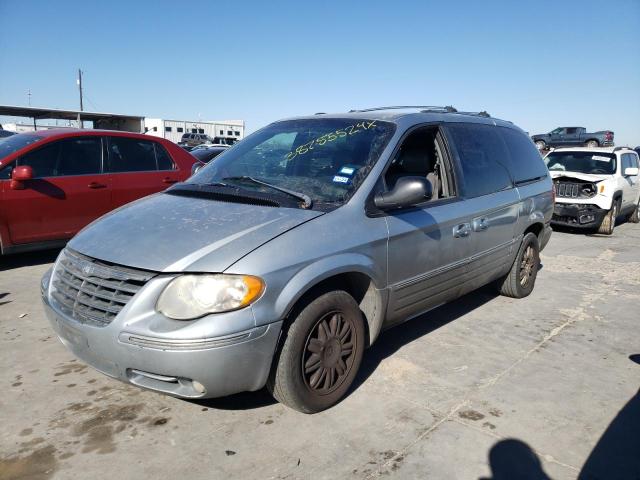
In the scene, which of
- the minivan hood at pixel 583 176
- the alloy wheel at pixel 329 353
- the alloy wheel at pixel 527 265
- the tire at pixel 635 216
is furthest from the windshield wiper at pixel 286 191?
the tire at pixel 635 216

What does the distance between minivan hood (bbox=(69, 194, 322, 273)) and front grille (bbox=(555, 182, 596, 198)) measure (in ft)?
28.3

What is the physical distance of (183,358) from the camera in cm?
242

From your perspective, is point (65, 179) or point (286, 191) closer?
point (286, 191)

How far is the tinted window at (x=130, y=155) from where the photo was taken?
659 cm

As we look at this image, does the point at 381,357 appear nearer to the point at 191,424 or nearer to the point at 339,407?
the point at 339,407

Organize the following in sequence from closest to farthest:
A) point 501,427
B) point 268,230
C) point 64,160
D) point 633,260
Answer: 1. point 268,230
2. point 501,427
3. point 64,160
4. point 633,260

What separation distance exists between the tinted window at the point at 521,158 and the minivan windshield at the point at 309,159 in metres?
1.92

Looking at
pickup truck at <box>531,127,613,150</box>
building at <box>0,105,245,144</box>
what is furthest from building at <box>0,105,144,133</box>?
pickup truck at <box>531,127,613,150</box>

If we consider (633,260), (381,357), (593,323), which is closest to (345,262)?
(381,357)

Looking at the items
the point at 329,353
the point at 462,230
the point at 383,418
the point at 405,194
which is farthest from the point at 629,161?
the point at 329,353

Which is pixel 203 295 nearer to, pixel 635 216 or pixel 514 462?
pixel 514 462

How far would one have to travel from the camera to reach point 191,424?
9.39 ft

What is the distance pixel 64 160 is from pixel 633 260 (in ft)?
27.1

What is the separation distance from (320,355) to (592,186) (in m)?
8.91
